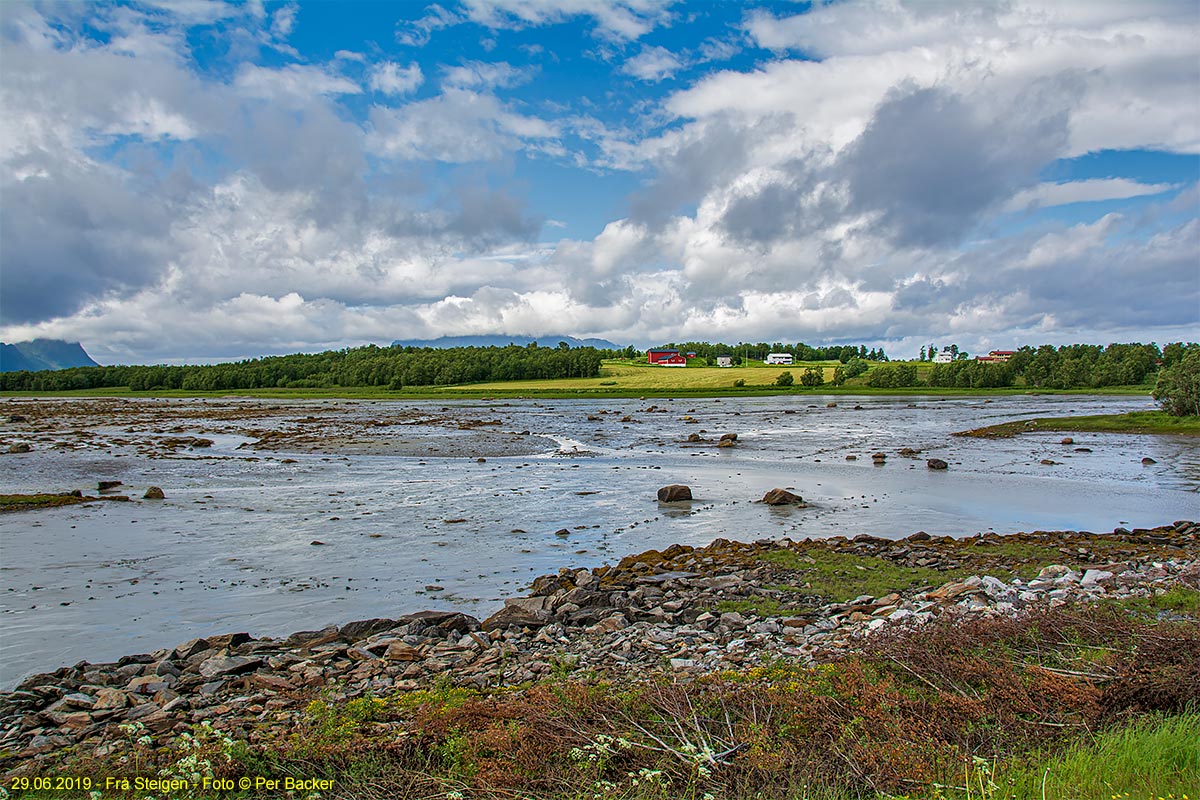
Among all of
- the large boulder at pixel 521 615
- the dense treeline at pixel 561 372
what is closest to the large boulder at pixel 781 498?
the large boulder at pixel 521 615

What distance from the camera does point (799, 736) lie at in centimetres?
648

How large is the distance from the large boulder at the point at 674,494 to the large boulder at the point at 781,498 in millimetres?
2915

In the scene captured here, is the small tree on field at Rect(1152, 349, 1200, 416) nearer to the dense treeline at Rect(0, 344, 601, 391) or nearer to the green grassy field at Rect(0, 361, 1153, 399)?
the green grassy field at Rect(0, 361, 1153, 399)

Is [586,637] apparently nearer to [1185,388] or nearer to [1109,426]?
[1109,426]

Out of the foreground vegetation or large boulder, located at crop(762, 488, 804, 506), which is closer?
the foreground vegetation

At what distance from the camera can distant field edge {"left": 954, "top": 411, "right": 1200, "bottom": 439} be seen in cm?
5122

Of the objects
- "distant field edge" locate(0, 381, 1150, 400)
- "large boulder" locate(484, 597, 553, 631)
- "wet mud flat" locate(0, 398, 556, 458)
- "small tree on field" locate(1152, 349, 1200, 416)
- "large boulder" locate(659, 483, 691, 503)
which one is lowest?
"wet mud flat" locate(0, 398, 556, 458)

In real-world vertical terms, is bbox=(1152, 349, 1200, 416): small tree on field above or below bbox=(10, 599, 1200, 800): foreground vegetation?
above

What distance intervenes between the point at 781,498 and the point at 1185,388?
49.3m

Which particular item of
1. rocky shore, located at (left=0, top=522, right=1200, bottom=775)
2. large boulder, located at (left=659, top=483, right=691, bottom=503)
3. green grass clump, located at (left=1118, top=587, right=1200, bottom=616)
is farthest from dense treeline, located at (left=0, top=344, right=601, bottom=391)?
green grass clump, located at (left=1118, top=587, right=1200, bottom=616)

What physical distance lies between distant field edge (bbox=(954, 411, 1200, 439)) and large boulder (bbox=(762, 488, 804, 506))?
106 ft

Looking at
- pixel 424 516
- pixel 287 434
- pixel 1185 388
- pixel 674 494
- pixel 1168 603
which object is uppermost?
pixel 1185 388

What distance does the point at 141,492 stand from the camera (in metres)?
29.7

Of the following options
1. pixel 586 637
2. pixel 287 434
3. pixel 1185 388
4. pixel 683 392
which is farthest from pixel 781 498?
pixel 683 392
